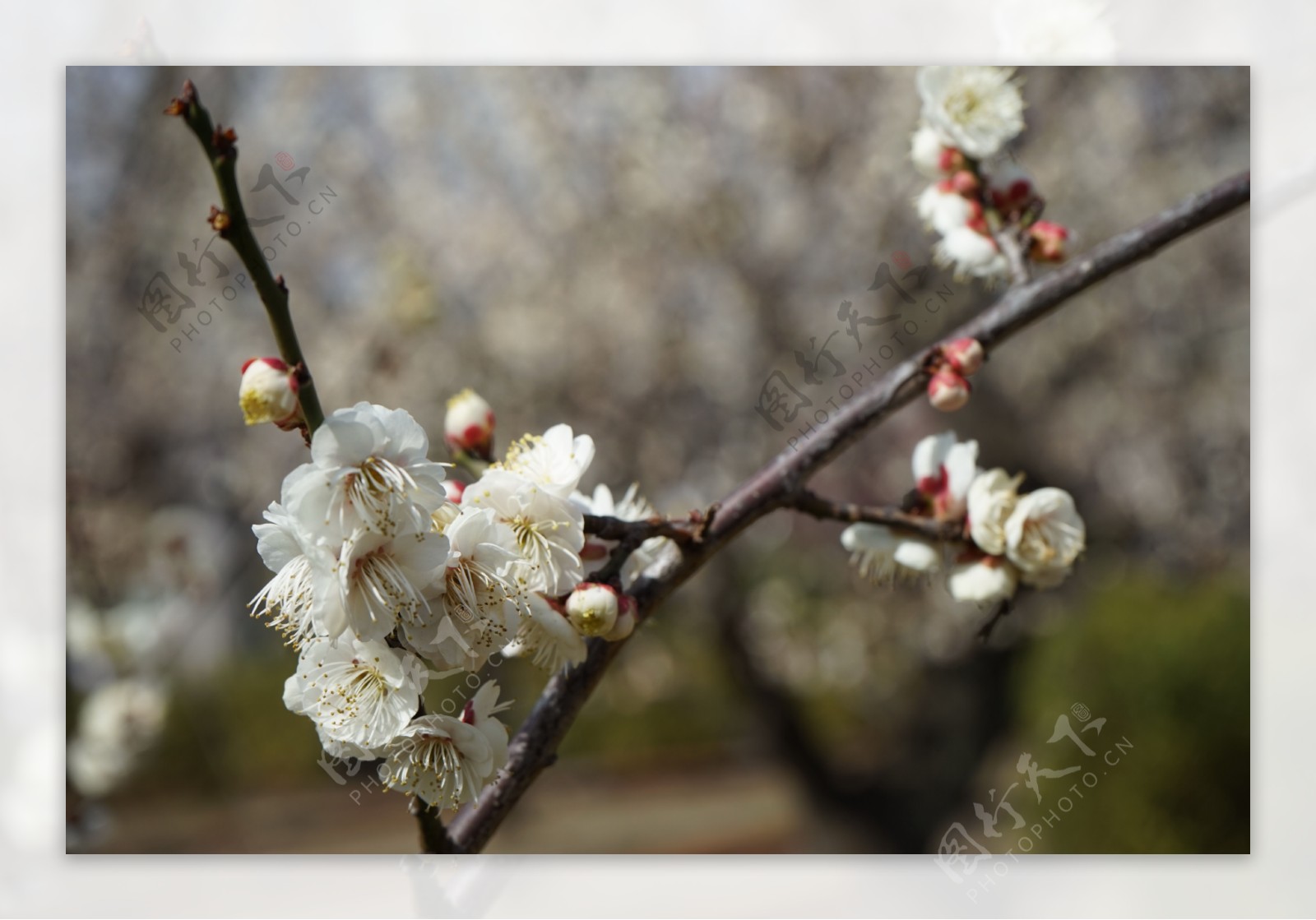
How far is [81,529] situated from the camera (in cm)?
257

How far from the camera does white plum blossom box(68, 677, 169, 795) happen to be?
2.97 metres

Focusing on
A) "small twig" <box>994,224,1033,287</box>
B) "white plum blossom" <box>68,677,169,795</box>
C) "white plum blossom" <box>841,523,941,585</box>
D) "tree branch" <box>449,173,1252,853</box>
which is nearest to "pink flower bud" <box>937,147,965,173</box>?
"small twig" <box>994,224,1033,287</box>

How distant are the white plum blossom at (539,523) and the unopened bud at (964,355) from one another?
0.38 meters

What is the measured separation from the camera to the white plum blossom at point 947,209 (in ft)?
3.81


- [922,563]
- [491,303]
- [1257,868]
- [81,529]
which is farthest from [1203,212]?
[491,303]

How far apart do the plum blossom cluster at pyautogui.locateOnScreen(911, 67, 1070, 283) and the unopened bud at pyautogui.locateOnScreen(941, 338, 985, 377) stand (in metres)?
0.22

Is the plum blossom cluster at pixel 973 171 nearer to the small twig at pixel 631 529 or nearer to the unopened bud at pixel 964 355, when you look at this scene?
the unopened bud at pixel 964 355

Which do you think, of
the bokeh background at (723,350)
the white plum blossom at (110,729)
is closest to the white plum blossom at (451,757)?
the bokeh background at (723,350)

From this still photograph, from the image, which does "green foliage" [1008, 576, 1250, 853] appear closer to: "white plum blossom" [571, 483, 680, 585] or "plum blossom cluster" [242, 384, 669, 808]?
"white plum blossom" [571, 483, 680, 585]

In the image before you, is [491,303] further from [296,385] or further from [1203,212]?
[296,385]

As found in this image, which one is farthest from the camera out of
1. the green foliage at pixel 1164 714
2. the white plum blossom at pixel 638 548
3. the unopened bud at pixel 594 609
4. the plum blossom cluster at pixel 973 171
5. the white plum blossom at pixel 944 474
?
the green foliage at pixel 1164 714

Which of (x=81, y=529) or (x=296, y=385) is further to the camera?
(x=81, y=529)

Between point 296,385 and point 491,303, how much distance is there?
3.76 metres

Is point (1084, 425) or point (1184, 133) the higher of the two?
point (1184, 133)
